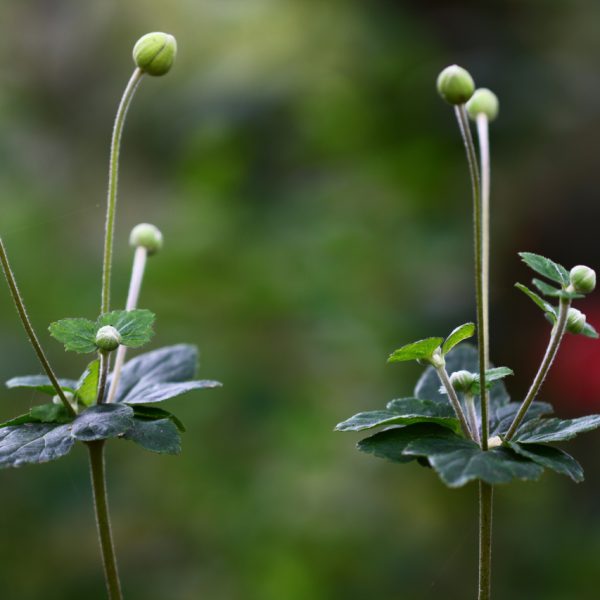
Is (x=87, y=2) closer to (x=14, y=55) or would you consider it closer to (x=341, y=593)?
(x=14, y=55)

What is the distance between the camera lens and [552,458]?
70cm

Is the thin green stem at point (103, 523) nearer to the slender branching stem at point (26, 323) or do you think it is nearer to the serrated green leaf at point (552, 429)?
the slender branching stem at point (26, 323)

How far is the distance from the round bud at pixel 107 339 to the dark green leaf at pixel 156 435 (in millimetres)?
76

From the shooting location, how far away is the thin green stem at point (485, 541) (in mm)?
680

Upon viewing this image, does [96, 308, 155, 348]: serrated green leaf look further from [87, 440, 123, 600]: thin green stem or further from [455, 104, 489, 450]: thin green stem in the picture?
[455, 104, 489, 450]: thin green stem

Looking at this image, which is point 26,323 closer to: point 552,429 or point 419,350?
point 419,350

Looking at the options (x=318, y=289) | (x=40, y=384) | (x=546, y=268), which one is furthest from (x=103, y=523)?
(x=318, y=289)

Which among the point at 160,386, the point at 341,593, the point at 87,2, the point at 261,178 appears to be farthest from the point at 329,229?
the point at 160,386

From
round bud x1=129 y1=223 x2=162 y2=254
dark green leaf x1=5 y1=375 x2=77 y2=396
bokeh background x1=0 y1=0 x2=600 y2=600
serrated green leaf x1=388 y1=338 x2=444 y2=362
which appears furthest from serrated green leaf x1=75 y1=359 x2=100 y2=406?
bokeh background x1=0 y1=0 x2=600 y2=600

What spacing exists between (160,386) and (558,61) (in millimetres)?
2283

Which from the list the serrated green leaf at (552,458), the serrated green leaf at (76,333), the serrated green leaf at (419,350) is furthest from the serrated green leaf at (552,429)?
the serrated green leaf at (76,333)

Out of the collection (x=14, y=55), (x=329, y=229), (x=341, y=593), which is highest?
(x=14, y=55)

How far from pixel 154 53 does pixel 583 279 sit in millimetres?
445

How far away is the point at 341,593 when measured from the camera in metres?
2.50
